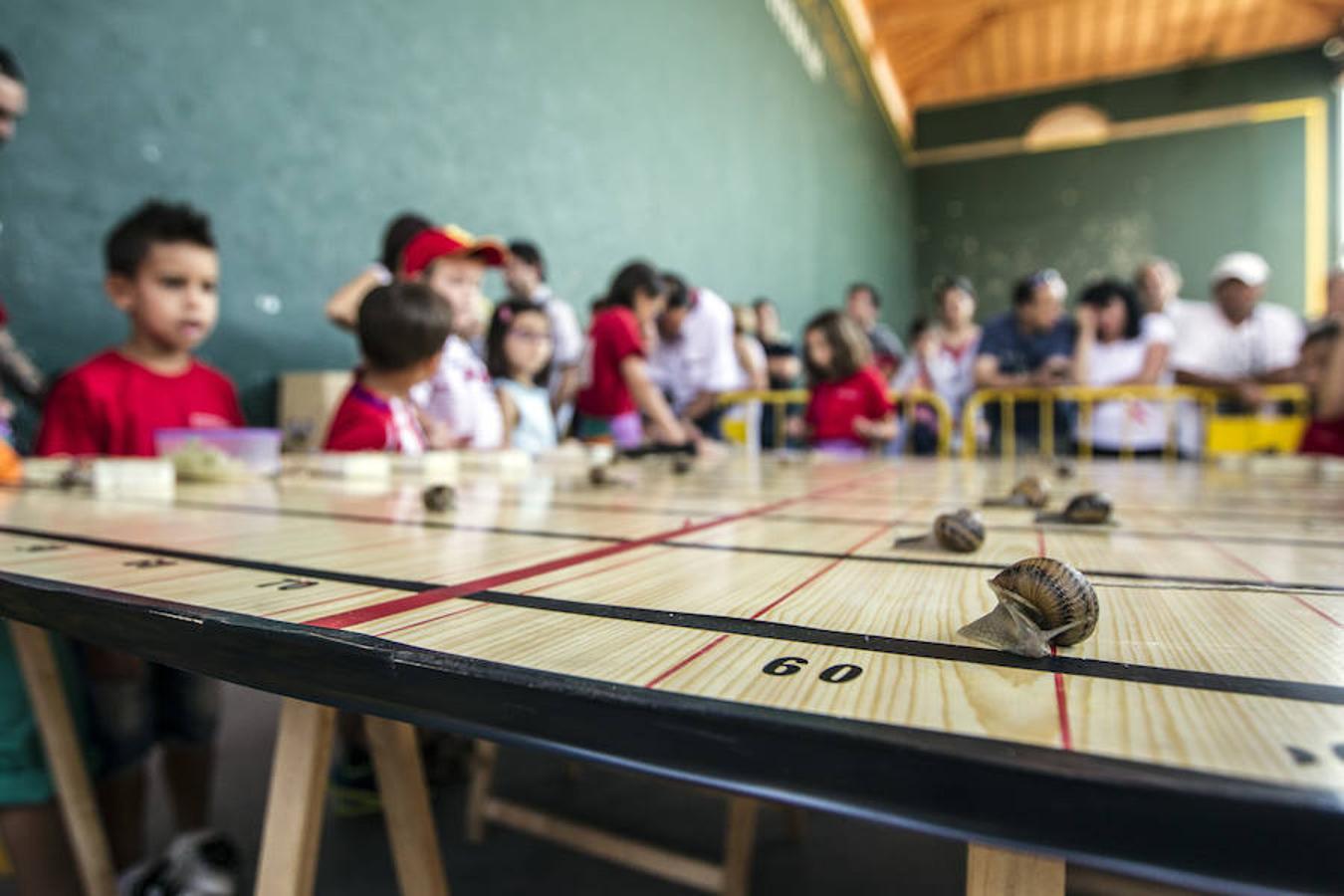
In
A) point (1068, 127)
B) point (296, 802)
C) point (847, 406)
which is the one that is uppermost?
point (1068, 127)

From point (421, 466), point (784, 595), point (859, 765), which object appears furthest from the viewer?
point (421, 466)

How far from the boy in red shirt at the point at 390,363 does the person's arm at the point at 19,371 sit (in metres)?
0.82

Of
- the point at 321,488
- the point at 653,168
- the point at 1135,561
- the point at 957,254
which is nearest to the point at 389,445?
the point at 321,488

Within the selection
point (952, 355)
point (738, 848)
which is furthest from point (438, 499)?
point (952, 355)

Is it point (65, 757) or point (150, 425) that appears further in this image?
point (150, 425)

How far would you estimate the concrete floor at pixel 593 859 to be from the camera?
4.38 ft

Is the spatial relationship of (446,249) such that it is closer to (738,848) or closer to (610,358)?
(610,358)

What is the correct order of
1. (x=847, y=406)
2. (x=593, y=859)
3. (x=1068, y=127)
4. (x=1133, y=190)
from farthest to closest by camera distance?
(x=1068, y=127) → (x=1133, y=190) → (x=847, y=406) → (x=593, y=859)

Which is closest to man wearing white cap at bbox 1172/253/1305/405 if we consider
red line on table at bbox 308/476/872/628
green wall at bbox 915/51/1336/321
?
red line on table at bbox 308/476/872/628

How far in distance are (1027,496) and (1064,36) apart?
11.7 meters

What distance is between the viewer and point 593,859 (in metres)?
1.44

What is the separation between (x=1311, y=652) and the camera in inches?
15.5

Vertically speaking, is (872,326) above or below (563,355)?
above

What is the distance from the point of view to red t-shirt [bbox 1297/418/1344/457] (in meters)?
2.33
